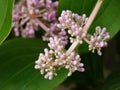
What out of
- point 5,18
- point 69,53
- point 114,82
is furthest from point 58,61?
point 114,82

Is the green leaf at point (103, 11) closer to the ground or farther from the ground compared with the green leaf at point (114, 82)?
farther from the ground

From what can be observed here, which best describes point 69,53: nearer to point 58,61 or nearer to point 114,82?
point 58,61

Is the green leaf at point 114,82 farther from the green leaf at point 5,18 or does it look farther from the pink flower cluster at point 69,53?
the green leaf at point 5,18

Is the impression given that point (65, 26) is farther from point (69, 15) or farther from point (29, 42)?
point (29, 42)

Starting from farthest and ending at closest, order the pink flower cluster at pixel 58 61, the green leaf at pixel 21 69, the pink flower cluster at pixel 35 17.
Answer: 1. the pink flower cluster at pixel 35 17
2. the green leaf at pixel 21 69
3. the pink flower cluster at pixel 58 61

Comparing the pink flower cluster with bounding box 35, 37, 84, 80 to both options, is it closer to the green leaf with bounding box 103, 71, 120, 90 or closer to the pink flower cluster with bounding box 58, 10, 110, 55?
the pink flower cluster with bounding box 58, 10, 110, 55

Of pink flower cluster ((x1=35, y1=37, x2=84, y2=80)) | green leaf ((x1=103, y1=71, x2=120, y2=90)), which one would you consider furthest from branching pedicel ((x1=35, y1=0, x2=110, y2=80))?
green leaf ((x1=103, y1=71, x2=120, y2=90))

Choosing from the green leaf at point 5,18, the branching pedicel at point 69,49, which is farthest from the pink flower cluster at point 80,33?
the green leaf at point 5,18
